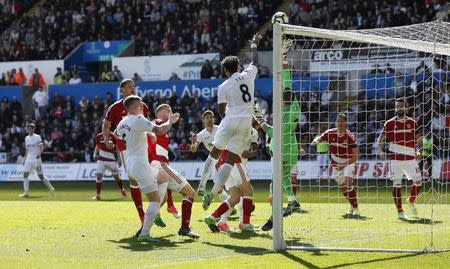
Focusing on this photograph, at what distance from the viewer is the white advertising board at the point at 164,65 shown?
35.9 m

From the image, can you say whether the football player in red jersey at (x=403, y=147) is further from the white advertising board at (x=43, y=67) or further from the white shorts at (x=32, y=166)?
the white advertising board at (x=43, y=67)

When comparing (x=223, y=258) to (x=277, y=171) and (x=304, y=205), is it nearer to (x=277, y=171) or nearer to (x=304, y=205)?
(x=277, y=171)

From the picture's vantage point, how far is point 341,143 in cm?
1750

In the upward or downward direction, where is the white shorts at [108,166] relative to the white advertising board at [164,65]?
downward

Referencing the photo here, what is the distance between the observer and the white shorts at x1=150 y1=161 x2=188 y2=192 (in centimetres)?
A: 1381

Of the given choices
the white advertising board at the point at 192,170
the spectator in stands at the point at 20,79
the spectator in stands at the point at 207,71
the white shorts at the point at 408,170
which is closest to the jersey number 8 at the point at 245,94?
the white shorts at the point at 408,170

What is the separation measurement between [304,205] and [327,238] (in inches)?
268

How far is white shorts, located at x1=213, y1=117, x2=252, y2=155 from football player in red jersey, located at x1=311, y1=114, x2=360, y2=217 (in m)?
4.17

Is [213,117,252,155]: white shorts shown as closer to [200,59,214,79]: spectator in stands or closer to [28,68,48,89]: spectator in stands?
[200,59,214,79]: spectator in stands

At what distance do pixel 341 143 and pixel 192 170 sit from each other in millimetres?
14203

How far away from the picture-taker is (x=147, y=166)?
496 inches

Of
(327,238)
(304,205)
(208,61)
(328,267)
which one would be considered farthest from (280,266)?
(208,61)

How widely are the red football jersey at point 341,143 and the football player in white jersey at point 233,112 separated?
460 centimetres

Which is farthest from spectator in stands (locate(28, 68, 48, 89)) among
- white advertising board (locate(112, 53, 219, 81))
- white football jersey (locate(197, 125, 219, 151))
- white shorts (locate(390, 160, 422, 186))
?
white shorts (locate(390, 160, 422, 186))
